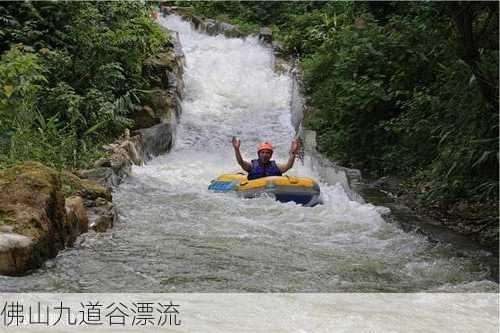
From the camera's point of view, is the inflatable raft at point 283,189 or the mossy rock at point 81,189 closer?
the mossy rock at point 81,189

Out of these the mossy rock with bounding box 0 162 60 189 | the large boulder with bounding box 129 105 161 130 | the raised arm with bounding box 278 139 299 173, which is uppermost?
the mossy rock with bounding box 0 162 60 189

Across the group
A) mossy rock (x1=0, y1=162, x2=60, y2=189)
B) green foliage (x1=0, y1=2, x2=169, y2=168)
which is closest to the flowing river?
mossy rock (x1=0, y1=162, x2=60, y2=189)

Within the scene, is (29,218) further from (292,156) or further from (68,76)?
(68,76)

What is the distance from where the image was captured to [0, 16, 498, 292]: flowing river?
13.5 feet

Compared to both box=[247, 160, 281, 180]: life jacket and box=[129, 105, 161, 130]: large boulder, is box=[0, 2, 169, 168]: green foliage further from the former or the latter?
box=[247, 160, 281, 180]: life jacket

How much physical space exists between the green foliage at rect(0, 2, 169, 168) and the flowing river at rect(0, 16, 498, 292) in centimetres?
98

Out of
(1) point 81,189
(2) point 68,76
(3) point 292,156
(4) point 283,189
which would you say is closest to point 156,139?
(2) point 68,76

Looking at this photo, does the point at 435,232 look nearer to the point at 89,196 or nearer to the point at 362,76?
the point at 89,196

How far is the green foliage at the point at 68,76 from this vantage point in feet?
24.2

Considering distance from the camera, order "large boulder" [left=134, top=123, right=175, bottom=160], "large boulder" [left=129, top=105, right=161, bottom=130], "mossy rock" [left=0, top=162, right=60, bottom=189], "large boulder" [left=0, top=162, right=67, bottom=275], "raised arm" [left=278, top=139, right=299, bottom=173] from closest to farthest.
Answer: "large boulder" [left=0, top=162, right=67, bottom=275] < "mossy rock" [left=0, top=162, right=60, bottom=189] < "raised arm" [left=278, top=139, right=299, bottom=173] < "large boulder" [left=134, top=123, right=175, bottom=160] < "large boulder" [left=129, top=105, right=161, bottom=130]

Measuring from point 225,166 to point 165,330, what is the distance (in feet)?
27.2

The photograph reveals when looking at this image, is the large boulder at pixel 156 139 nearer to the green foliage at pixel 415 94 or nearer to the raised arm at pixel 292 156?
the green foliage at pixel 415 94

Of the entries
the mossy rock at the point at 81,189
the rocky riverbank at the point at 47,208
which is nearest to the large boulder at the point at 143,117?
the rocky riverbank at the point at 47,208

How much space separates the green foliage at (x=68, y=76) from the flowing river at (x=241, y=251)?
0.98m
